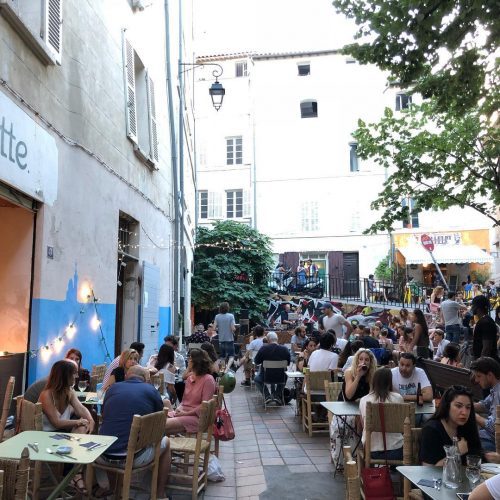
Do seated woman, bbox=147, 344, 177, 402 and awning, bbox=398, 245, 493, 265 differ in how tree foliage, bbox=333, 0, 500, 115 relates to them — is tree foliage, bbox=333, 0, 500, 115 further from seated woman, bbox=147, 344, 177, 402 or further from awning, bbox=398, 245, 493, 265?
awning, bbox=398, 245, 493, 265

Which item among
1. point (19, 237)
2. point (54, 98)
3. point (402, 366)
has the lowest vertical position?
point (402, 366)

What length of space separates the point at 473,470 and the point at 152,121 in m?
10.6

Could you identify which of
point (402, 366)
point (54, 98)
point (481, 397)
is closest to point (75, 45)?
point (54, 98)

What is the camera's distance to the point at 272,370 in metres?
9.54

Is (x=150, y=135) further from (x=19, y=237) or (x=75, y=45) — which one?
(x=19, y=237)

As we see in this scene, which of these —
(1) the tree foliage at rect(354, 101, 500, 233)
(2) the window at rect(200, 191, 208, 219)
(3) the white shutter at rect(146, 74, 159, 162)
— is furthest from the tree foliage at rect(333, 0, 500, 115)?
(2) the window at rect(200, 191, 208, 219)

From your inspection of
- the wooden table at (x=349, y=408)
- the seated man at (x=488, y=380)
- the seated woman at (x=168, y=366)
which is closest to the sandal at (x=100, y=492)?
the wooden table at (x=349, y=408)

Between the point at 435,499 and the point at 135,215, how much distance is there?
877 centimetres

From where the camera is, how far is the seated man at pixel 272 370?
9.57m

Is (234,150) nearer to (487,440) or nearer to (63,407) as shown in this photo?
(63,407)

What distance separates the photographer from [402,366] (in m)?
6.16

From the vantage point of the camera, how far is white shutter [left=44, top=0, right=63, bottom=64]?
6.78 m

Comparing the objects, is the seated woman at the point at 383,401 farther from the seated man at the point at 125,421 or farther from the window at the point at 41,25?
the window at the point at 41,25

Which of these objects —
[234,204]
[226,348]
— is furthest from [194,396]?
[234,204]
